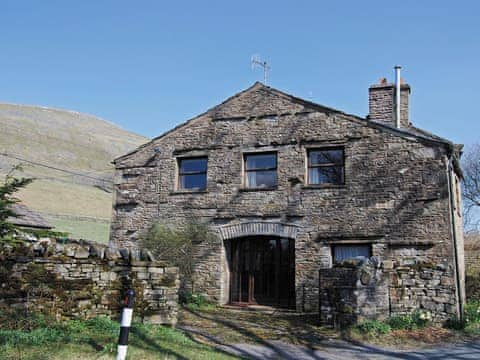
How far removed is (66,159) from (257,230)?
6727cm

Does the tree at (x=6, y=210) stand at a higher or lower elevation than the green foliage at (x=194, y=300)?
higher

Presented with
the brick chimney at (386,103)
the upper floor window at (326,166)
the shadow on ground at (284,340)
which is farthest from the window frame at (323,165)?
the shadow on ground at (284,340)

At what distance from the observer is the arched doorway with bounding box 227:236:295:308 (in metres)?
15.0

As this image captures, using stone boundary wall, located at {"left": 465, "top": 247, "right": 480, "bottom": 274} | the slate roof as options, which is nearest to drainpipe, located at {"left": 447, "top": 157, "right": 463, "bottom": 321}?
stone boundary wall, located at {"left": 465, "top": 247, "right": 480, "bottom": 274}

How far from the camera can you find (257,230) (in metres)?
15.0

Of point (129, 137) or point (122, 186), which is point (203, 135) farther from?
point (129, 137)

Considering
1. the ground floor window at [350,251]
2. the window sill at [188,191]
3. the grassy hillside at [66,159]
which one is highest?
the grassy hillside at [66,159]

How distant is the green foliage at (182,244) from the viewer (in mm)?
15422

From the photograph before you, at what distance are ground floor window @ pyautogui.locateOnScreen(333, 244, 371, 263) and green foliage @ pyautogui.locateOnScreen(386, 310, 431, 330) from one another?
2711 mm

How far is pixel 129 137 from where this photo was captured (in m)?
115

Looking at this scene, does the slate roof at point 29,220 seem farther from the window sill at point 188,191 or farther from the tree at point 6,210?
the tree at point 6,210

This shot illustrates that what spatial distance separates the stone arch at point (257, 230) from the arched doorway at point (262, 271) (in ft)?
1.54

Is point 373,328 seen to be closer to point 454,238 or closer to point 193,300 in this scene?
point 454,238

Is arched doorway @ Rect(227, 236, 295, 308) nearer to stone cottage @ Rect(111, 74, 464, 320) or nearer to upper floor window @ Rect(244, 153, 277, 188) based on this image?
stone cottage @ Rect(111, 74, 464, 320)
